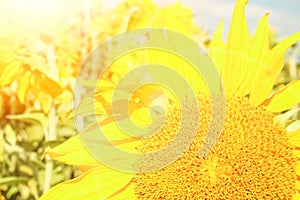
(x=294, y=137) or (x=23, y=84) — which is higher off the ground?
(x=23, y=84)

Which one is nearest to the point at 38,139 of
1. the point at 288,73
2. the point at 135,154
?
the point at 135,154

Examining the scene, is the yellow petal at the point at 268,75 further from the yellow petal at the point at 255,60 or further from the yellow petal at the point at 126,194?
the yellow petal at the point at 126,194

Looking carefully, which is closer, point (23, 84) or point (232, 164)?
point (232, 164)

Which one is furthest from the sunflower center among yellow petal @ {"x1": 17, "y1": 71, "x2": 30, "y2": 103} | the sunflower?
yellow petal @ {"x1": 17, "y1": 71, "x2": 30, "y2": 103}

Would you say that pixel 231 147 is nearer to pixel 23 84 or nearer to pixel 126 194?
pixel 126 194

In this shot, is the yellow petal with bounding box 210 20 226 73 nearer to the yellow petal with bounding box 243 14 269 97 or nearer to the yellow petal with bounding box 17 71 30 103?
the yellow petal with bounding box 243 14 269 97

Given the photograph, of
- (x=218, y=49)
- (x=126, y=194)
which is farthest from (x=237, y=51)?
(x=126, y=194)

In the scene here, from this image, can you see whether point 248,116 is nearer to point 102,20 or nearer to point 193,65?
point 193,65

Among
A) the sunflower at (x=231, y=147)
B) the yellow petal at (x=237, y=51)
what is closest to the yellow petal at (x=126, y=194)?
the sunflower at (x=231, y=147)
